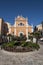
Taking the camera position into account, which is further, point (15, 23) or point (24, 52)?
point (15, 23)

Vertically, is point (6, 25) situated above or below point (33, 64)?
above

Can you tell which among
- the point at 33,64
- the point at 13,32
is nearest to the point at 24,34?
the point at 13,32

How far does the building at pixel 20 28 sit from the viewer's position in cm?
3997

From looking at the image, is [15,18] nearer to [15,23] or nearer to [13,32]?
[15,23]

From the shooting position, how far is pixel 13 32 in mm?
40562

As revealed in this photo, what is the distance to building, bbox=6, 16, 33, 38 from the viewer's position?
3997 centimetres

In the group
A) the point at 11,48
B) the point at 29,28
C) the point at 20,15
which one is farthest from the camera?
the point at 20,15

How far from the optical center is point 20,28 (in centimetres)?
4047

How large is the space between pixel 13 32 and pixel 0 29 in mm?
5686

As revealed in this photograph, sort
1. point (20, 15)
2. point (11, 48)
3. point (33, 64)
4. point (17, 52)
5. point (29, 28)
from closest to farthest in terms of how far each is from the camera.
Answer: point (33, 64)
point (17, 52)
point (11, 48)
point (29, 28)
point (20, 15)

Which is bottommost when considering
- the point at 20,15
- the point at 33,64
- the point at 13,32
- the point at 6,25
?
the point at 33,64

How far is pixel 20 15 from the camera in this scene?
4388 cm

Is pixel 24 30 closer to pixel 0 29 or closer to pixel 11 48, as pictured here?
pixel 0 29

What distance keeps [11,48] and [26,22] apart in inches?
1215
